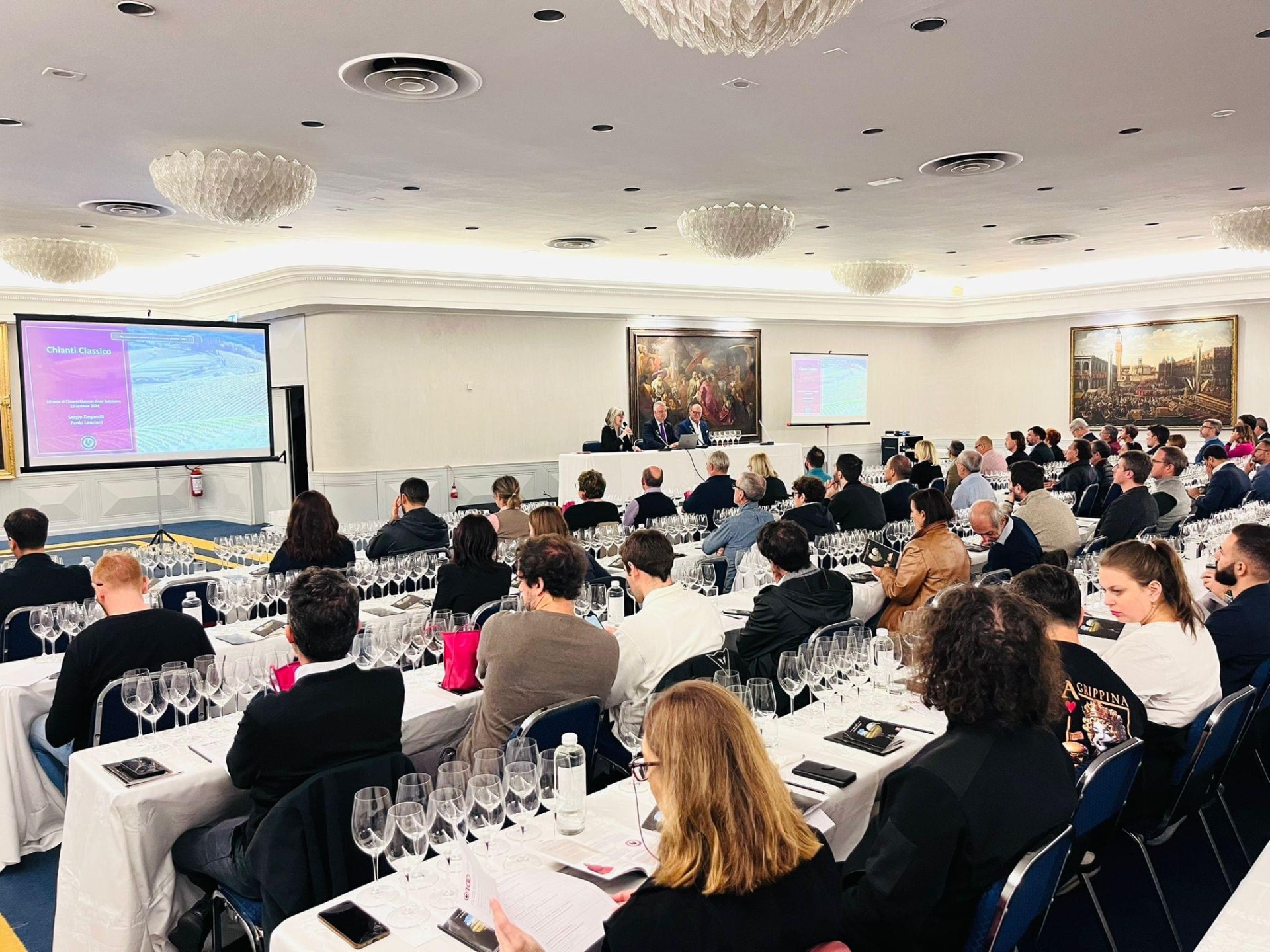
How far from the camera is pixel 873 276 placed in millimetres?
13883

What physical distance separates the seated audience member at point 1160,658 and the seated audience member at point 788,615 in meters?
1.21

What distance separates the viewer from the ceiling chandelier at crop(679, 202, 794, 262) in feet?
31.2

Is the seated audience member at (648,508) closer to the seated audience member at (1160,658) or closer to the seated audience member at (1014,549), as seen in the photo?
the seated audience member at (1014,549)

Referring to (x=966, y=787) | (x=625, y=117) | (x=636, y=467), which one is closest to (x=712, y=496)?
(x=625, y=117)

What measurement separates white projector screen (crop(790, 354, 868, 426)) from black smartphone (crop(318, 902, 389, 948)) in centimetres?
1610

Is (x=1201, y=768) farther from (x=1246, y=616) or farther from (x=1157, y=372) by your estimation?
(x=1157, y=372)

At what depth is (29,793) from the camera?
4.11 meters

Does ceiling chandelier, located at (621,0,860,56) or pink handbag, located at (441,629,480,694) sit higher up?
ceiling chandelier, located at (621,0,860,56)

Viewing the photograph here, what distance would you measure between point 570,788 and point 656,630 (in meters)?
1.40

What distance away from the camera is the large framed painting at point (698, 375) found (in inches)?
627

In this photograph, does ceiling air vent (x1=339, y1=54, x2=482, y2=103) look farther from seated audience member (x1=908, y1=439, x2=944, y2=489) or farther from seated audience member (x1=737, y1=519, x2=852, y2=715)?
seated audience member (x1=908, y1=439, x2=944, y2=489)

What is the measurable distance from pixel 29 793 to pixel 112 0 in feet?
12.3

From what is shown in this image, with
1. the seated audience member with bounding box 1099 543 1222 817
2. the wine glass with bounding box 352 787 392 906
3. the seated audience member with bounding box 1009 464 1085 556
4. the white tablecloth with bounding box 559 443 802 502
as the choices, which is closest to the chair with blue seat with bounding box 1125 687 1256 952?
the seated audience member with bounding box 1099 543 1222 817

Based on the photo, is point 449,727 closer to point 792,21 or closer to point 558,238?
point 792,21
